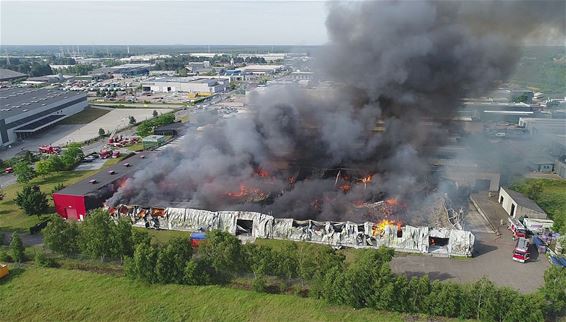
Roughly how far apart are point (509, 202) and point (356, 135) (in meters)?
10.2

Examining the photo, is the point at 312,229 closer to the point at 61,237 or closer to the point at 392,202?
the point at 392,202

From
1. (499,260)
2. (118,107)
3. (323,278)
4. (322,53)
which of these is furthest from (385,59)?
(118,107)

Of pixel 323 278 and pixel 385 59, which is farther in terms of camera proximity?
pixel 385 59

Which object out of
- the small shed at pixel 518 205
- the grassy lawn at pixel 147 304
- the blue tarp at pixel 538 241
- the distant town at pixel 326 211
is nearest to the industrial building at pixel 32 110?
the distant town at pixel 326 211

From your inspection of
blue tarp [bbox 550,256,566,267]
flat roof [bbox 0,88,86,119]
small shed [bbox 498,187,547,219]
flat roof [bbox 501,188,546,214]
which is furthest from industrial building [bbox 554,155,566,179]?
flat roof [bbox 0,88,86,119]

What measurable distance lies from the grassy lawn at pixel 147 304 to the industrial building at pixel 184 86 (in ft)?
223

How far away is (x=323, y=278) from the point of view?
16.3m

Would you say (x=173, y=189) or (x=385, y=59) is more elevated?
(x=385, y=59)

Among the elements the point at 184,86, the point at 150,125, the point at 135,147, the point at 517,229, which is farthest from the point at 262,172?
the point at 184,86

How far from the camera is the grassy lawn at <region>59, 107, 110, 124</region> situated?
187 feet

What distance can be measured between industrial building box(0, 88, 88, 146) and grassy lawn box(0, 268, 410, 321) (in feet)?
112

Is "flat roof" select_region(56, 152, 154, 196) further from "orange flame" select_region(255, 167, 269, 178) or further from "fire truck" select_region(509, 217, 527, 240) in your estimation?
"fire truck" select_region(509, 217, 527, 240)

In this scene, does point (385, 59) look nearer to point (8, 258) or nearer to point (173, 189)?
point (173, 189)

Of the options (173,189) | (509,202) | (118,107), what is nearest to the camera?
(509,202)
